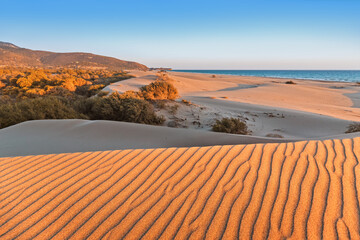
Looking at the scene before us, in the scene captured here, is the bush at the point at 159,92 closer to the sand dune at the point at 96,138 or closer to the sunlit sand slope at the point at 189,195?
the sand dune at the point at 96,138

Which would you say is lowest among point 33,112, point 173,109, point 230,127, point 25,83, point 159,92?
point 230,127

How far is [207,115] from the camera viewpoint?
819 cm

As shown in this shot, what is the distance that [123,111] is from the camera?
7.01 meters

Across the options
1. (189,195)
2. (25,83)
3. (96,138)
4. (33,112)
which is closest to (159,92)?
(33,112)

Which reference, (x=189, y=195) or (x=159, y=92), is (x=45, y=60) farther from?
(x=189, y=195)

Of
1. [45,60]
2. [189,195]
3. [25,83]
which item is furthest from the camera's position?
[45,60]

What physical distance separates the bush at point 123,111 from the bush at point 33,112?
56 centimetres

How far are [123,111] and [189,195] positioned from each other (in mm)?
5482

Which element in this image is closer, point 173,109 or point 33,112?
point 33,112

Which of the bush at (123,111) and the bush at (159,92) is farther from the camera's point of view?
the bush at (159,92)

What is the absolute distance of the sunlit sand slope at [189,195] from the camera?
162 centimetres

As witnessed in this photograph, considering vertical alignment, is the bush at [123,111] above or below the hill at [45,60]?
below

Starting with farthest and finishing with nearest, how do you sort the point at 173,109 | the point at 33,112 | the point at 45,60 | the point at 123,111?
1. the point at 45,60
2. the point at 173,109
3. the point at 123,111
4. the point at 33,112

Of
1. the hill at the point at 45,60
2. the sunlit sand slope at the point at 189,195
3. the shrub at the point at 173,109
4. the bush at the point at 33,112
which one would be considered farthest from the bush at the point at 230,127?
the hill at the point at 45,60
